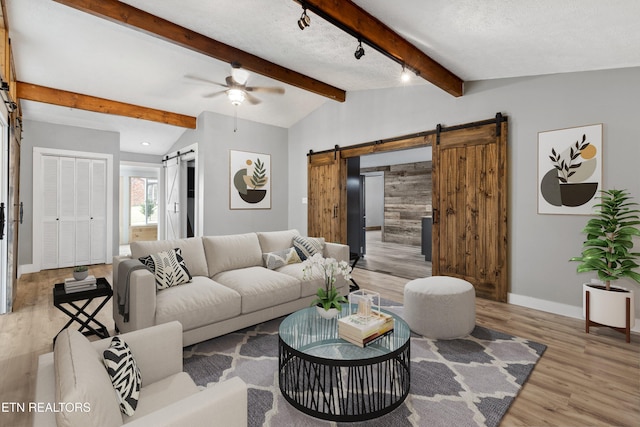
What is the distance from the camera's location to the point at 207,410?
1.06 m

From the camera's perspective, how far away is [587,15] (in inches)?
89.2

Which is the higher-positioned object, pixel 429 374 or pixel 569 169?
pixel 569 169

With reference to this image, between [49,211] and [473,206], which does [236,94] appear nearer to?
[473,206]

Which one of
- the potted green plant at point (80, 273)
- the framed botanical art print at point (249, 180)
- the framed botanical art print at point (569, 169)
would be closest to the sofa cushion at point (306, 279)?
the potted green plant at point (80, 273)

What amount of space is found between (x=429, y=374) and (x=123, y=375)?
192 centimetres

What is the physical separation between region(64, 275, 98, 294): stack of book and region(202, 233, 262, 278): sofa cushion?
103cm

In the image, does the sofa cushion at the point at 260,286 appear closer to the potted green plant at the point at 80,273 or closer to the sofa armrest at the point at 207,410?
the potted green plant at the point at 80,273

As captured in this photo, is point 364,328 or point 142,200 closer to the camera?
point 364,328

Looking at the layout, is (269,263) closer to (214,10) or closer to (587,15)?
(214,10)

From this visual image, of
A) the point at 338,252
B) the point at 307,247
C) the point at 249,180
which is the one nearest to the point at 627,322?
the point at 338,252

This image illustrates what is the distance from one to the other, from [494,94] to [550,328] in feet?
8.90

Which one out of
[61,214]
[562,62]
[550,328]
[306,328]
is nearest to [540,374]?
[550,328]

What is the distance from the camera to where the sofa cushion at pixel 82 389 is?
894mm

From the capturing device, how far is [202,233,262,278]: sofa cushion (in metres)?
3.45
